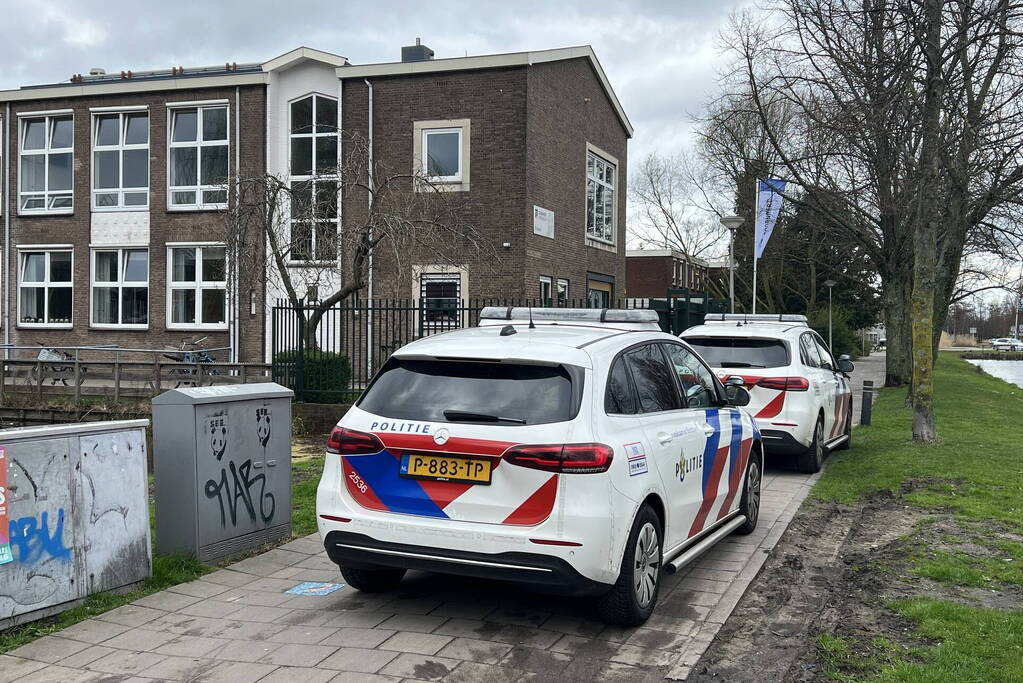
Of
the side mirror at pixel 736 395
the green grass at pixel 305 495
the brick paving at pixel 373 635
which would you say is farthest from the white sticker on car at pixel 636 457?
the green grass at pixel 305 495

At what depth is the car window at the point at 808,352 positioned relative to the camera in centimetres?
1095

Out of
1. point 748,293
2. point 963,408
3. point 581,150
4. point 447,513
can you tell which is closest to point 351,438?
point 447,513

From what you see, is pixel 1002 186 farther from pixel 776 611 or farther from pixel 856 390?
pixel 776 611

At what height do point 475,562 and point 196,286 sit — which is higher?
point 196,286

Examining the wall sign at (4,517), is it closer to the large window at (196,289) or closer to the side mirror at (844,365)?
the side mirror at (844,365)

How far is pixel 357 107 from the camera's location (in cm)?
2377

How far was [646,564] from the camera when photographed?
5.30 metres

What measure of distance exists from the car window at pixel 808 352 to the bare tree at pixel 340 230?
24.1 feet

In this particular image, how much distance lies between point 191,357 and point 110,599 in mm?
18404

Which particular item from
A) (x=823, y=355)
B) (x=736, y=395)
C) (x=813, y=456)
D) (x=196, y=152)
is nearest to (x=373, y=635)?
(x=736, y=395)

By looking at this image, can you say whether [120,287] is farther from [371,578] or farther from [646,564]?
[646,564]

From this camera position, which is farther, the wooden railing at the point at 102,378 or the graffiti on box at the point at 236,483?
the wooden railing at the point at 102,378

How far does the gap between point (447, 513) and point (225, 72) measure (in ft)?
81.3

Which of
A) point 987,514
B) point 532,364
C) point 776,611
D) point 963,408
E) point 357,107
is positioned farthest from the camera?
point 357,107
